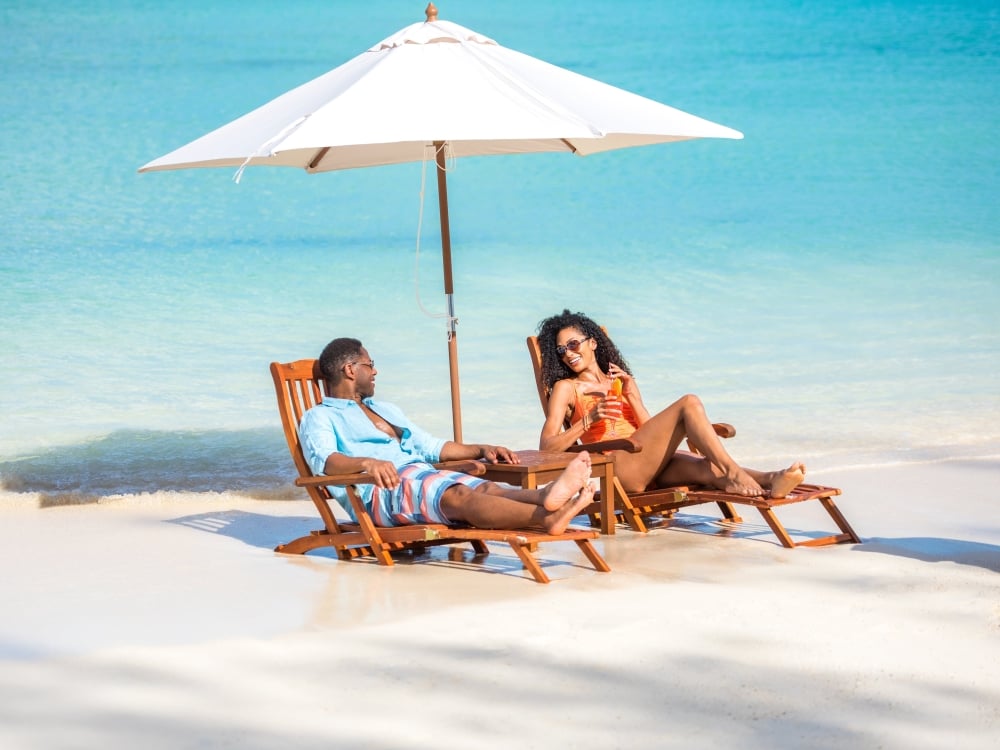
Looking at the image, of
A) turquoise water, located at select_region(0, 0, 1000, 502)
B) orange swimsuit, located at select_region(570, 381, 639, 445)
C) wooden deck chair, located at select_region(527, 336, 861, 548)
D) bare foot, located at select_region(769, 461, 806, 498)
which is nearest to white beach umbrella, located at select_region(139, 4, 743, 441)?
orange swimsuit, located at select_region(570, 381, 639, 445)

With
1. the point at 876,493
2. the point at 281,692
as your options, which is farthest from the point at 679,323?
the point at 281,692

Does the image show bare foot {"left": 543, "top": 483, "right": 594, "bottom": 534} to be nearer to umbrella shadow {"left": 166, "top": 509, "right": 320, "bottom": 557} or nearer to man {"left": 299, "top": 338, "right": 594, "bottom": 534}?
man {"left": 299, "top": 338, "right": 594, "bottom": 534}

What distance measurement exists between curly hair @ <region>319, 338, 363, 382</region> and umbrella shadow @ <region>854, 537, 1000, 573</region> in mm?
2093

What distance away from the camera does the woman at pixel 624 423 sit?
17.7 feet

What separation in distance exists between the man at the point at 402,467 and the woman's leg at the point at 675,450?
0.62 metres

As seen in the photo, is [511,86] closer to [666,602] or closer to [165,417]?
[666,602]

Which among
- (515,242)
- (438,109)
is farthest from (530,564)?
(515,242)

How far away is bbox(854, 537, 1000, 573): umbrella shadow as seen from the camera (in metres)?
4.89

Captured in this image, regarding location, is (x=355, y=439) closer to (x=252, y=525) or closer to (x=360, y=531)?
(x=360, y=531)

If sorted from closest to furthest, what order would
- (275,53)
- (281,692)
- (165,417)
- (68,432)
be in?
(281,692) → (68,432) → (165,417) → (275,53)

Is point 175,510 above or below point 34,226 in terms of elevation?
below

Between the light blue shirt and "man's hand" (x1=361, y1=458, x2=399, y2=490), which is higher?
the light blue shirt

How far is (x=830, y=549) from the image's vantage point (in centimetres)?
520

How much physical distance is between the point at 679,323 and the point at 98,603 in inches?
414
